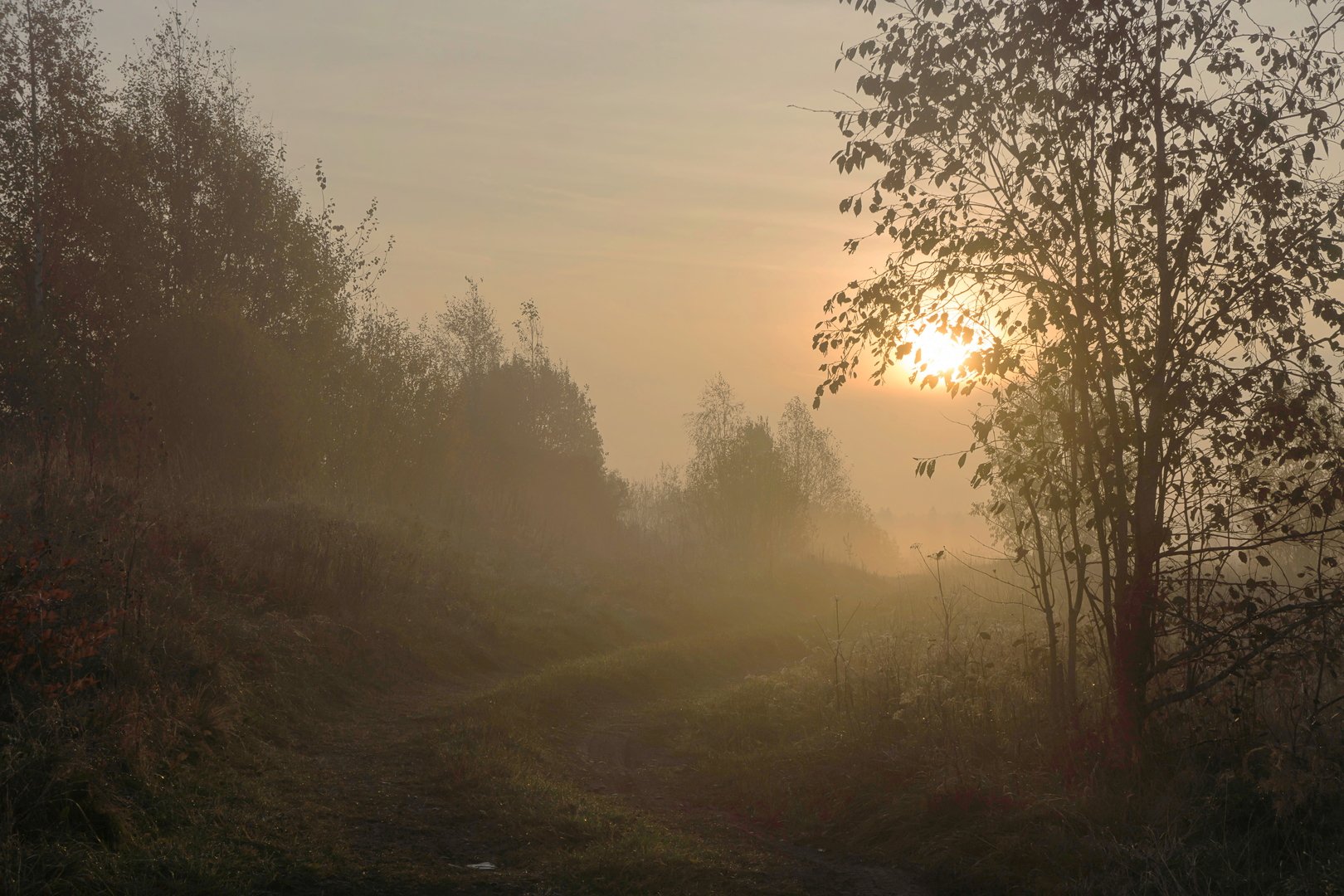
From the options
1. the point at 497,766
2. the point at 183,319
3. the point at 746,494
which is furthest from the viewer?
the point at 746,494

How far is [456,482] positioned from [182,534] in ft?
95.4

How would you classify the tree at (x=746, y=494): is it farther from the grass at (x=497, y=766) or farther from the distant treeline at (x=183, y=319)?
the grass at (x=497, y=766)

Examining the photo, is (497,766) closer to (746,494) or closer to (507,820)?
(507,820)

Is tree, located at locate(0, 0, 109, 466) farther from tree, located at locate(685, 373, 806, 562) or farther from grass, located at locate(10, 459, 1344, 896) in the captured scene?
tree, located at locate(685, 373, 806, 562)

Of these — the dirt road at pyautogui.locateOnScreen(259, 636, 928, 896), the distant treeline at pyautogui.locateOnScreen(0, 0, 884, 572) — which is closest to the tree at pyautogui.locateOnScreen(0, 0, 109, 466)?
the distant treeline at pyautogui.locateOnScreen(0, 0, 884, 572)

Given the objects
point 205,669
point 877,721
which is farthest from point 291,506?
point 877,721

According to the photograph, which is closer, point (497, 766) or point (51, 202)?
point (497, 766)

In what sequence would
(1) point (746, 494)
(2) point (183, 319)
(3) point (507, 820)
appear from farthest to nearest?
(1) point (746, 494) < (2) point (183, 319) < (3) point (507, 820)

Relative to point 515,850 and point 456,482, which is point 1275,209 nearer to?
point 515,850

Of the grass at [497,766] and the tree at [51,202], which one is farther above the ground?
the tree at [51,202]

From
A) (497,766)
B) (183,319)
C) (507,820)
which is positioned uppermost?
(183,319)

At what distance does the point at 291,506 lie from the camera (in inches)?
→ 873

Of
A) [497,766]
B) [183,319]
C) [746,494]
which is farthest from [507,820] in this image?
[746,494]

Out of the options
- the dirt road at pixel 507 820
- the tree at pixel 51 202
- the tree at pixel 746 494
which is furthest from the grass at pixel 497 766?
the tree at pixel 746 494
